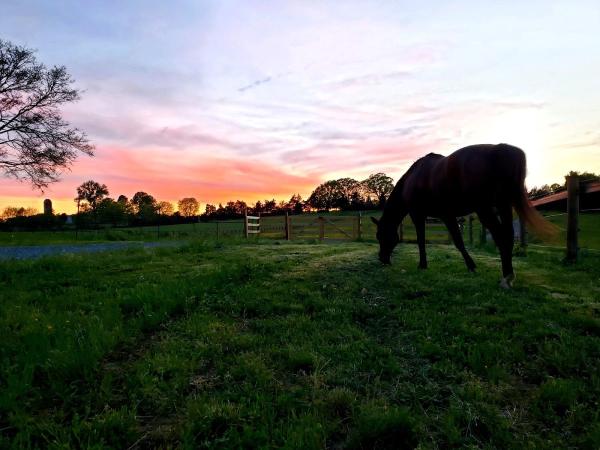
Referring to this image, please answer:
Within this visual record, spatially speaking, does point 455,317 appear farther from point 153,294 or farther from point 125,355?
point 153,294

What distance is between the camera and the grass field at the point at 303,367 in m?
2.13

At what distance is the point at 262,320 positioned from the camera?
4.07 metres

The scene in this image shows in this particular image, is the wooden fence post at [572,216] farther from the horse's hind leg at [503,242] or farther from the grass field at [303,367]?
the horse's hind leg at [503,242]

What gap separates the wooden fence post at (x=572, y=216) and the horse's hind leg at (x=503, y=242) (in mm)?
3208

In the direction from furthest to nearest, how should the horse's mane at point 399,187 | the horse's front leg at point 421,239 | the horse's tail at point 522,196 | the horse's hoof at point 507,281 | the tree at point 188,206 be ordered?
the tree at point 188,206 → the horse's mane at point 399,187 → the horse's front leg at point 421,239 → the horse's tail at point 522,196 → the horse's hoof at point 507,281

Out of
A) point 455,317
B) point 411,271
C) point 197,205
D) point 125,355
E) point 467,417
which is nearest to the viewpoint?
point 467,417

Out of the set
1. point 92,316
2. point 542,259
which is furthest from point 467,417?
point 542,259

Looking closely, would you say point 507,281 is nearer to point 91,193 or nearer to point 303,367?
point 303,367

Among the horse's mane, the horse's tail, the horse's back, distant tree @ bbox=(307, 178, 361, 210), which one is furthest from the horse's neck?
distant tree @ bbox=(307, 178, 361, 210)

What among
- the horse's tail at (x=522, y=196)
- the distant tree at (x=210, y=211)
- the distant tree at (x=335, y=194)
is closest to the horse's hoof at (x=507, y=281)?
the horse's tail at (x=522, y=196)

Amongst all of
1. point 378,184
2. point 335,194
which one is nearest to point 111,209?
point 335,194

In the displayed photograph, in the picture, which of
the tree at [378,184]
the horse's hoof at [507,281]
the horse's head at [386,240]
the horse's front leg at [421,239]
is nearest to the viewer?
the horse's hoof at [507,281]

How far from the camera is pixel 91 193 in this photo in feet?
342

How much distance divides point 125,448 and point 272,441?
0.87m
